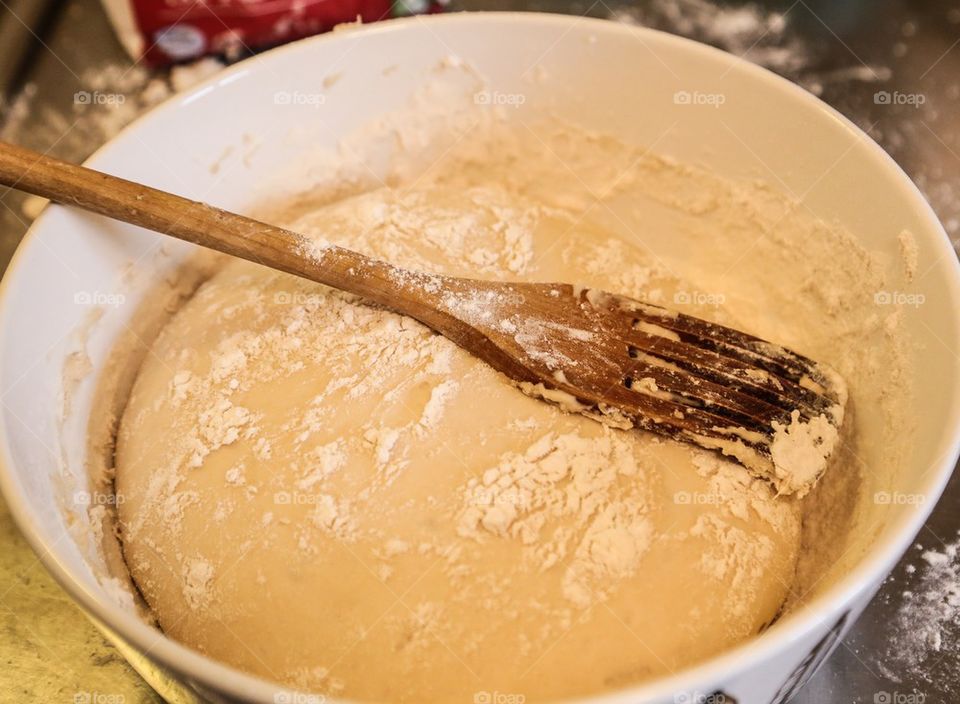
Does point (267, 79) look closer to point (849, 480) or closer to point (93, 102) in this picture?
point (93, 102)

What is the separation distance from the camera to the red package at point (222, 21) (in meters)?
1.33

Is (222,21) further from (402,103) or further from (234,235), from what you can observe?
(234,235)

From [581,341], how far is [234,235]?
1.31ft

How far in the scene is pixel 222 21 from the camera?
4.45ft

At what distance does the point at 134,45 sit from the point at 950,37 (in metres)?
1.49

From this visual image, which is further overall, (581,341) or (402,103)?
(402,103)

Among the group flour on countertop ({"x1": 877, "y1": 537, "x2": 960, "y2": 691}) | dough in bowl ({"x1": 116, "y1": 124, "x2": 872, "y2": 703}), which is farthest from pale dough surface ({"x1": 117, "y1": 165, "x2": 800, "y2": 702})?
flour on countertop ({"x1": 877, "y1": 537, "x2": 960, "y2": 691})

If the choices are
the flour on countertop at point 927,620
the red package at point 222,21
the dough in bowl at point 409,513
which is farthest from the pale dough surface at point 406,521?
the red package at point 222,21

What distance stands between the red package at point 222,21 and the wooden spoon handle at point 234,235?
0.62 m

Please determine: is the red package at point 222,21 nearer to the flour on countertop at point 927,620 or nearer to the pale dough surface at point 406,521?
the pale dough surface at point 406,521

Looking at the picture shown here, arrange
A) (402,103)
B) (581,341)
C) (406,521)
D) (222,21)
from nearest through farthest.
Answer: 1. (406,521)
2. (581,341)
3. (402,103)
4. (222,21)

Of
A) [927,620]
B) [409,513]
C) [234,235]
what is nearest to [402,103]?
[234,235]

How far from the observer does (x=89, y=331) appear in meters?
0.89

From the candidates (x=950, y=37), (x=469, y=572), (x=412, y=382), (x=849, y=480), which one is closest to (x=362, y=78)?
(x=412, y=382)
